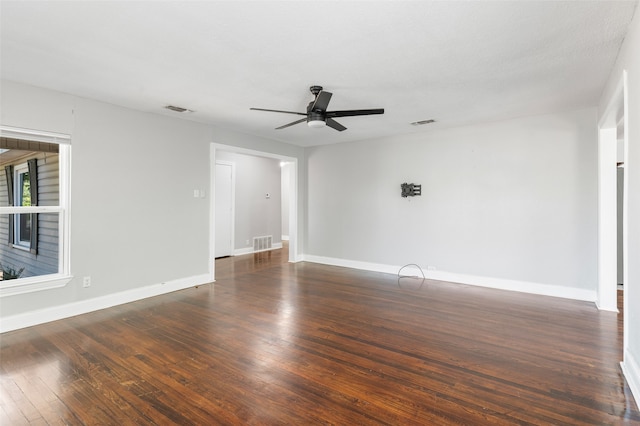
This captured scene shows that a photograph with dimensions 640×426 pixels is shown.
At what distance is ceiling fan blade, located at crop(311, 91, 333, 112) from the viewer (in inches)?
125

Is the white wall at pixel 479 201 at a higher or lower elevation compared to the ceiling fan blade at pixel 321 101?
lower

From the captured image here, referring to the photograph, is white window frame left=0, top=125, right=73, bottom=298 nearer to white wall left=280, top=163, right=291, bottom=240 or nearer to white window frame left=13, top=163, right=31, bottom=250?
white window frame left=13, top=163, right=31, bottom=250

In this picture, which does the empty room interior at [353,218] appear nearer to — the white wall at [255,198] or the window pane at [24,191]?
the window pane at [24,191]

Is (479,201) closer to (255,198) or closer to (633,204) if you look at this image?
(633,204)

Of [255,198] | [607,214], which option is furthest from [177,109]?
[607,214]

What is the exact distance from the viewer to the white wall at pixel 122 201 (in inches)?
139

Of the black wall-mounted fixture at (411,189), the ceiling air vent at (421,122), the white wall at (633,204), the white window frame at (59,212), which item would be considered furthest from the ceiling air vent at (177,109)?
the white wall at (633,204)

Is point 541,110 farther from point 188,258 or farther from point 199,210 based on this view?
point 188,258

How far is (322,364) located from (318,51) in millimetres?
2561

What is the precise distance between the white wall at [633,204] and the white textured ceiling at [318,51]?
20 centimetres

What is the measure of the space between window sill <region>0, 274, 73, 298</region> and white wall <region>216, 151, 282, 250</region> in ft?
14.4

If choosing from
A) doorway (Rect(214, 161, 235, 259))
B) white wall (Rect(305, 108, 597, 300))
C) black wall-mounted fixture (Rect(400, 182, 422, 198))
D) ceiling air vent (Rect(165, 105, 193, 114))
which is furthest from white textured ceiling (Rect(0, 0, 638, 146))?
doorway (Rect(214, 161, 235, 259))

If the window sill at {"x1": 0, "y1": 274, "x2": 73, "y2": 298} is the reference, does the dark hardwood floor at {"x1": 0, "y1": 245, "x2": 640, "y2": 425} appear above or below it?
below

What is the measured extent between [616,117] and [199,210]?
18.0 feet
